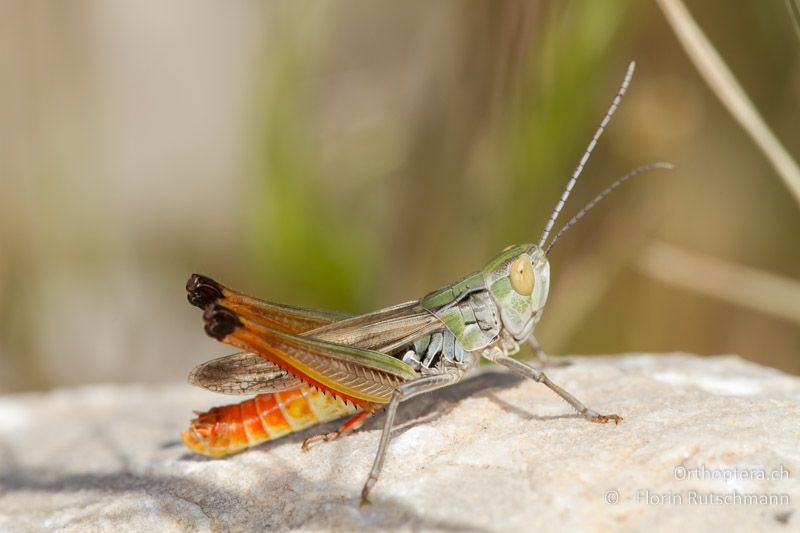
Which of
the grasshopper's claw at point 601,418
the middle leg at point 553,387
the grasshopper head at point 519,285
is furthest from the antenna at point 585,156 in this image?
the grasshopper's claw at point 601,418

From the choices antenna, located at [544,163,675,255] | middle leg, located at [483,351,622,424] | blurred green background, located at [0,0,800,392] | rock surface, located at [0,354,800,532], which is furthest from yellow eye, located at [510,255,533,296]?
blurred green background, located at [0,0,800,392]

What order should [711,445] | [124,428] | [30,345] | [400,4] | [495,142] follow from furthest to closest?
1. [400,4]
2. [30,345]
3. [495,142]
4. [124,428]
5. [711,445]

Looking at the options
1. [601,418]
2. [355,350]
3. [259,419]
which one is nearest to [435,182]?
[355,350]

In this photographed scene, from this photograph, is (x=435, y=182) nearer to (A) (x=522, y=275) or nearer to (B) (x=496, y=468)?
(A) (x=522, y=275)

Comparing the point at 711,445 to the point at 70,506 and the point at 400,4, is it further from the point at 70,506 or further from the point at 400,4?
the point at 400,4

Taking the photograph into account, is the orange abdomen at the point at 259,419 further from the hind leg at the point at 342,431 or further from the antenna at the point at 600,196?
the antenna at the point at 600,196

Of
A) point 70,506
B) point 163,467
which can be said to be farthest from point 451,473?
point 70,506
